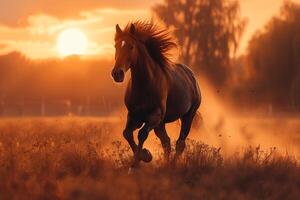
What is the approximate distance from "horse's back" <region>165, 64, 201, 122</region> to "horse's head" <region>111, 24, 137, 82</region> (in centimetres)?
141

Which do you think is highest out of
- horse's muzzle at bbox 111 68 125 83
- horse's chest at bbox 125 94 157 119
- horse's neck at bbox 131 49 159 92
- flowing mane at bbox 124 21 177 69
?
flowing mane at bbox 124 21 177 69

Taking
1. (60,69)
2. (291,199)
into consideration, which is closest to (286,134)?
(291,199)

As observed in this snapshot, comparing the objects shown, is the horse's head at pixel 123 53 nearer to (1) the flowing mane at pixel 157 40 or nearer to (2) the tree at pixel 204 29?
(1) the flowing mane at pixel 157 40

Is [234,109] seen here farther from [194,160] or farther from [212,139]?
[194,160]

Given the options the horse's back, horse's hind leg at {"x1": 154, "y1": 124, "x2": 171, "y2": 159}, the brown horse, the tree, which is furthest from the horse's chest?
the tree

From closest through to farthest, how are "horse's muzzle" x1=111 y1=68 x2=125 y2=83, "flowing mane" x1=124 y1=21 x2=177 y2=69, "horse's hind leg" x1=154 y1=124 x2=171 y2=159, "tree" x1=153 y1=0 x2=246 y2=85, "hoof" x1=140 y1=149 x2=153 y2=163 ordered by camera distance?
"horse's muzzle" x1=111 y1=68 x2=125 y2=83 < "hoof" x1=140 y1=149 x2=153 y2=163 < "flowing mane" x1=124 y1=21 x2=177 y2=69 < "horse's hind leg" x1=154 y1=124 x2=171 y2=159 < "tree" x1=153 y1=0 x2=246 y2=85

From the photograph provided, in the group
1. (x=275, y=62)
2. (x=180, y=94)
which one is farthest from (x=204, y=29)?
(x=180, y=94)

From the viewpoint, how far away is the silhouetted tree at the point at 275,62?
46406 mm

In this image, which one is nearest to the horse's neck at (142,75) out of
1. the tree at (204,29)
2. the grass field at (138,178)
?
the grass field at (138,178)

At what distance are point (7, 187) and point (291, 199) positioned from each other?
3.53 m

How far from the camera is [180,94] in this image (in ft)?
37.7

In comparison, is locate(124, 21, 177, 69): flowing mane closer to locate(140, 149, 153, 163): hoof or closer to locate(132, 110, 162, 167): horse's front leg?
locate(132, 110, 162, 167): horse's front leg

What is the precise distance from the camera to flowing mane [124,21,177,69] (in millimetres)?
10828

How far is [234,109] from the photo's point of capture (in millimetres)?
46156
